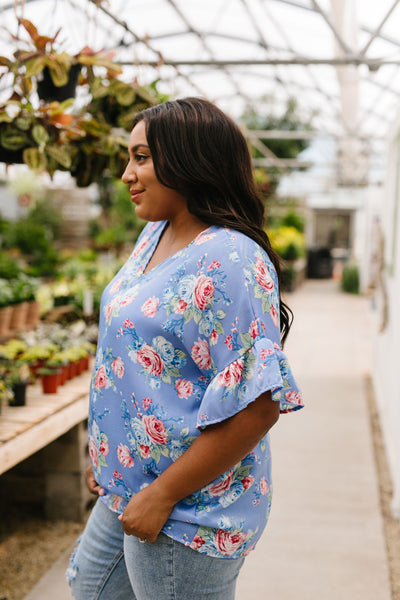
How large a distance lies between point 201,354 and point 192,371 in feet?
0.13

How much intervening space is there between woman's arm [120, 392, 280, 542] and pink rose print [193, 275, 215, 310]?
18 cm

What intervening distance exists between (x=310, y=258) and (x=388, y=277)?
1366 cm

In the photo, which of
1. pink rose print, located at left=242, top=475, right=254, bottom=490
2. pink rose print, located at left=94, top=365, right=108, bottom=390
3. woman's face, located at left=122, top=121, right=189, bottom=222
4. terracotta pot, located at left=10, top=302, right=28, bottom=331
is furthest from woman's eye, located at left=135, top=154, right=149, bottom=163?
terracotta pot, located at left=10, top=302, right=28, bottom=331

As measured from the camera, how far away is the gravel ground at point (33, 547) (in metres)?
2.43

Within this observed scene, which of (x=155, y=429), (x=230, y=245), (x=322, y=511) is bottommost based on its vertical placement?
(x=322, y=511)

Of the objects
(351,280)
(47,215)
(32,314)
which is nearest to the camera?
(32,314)

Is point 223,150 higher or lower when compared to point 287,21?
lower

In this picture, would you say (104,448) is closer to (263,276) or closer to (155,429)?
(155,429)

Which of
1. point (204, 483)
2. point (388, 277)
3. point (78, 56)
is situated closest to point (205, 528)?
point (204, 483)

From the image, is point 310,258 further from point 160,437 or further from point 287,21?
point 160,437

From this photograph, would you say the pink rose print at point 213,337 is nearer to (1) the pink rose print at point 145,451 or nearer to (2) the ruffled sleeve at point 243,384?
(2) the ruffled sleeve at point 243,384

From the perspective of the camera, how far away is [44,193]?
50.0 feet

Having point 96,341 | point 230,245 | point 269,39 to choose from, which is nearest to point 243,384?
point 230,245

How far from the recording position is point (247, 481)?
1131mm
